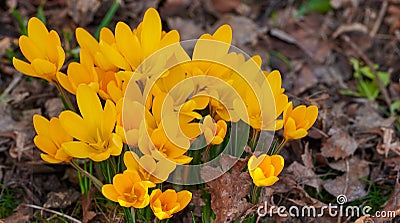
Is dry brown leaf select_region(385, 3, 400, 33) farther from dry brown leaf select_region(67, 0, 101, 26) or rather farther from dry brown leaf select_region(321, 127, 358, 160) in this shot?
dry brown leaf select_region(67, 0, 101, 26)

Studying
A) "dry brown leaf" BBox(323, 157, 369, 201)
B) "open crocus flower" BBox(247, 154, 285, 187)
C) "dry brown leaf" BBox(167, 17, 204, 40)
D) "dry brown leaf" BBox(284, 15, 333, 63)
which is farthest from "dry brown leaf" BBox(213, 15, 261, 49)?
"open crocus flower" BBox(247, 154, 285, 187)

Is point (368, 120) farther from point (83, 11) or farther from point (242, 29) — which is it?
point (83, 11)

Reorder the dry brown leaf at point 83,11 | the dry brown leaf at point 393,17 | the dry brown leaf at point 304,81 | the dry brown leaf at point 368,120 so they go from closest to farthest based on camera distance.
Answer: the dry brown leaf at point 368,120
the dry brown leaf at point 304,81
the dry brown leaf at point 83,11
the dry brown leaf at point 393,17

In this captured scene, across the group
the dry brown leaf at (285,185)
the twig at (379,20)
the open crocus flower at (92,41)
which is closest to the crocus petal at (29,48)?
the open crocus flower at (92,41)

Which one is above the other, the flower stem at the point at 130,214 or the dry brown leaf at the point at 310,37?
the dry brown leaf at the point at 310,37

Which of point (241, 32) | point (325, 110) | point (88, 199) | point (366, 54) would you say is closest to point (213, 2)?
point (241, 32)

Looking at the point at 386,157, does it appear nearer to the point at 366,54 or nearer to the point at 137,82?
the point at 366,54

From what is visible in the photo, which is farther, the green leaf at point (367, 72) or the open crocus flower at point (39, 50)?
the green leaf at point (367, 72)

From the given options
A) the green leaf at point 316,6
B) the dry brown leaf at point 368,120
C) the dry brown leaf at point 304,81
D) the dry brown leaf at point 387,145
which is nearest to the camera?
the dry brown leaf at point 387,145

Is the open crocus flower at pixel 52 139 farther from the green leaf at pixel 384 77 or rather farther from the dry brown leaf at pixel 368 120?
the green leaf at pixel 384 77
